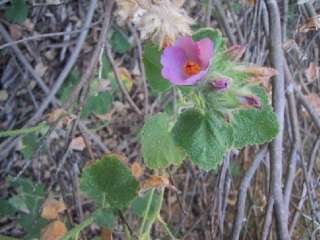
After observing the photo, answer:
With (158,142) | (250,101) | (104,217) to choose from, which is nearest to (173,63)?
(250,101)

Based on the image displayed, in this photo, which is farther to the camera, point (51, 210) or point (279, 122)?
point (51, 210)

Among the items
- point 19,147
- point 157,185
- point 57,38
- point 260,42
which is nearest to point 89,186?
point 157,185

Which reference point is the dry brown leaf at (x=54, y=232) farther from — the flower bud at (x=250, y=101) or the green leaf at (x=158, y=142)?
the flower bud at (x=250, y=101)

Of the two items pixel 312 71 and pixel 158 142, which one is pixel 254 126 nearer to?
pixel 158 142

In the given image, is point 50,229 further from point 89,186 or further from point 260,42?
point 260,42

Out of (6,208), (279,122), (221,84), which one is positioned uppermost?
(221,84)

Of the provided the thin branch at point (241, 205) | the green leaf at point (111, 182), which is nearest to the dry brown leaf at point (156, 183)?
the green leaf at point (111, 182)

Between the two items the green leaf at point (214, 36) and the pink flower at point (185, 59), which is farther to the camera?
the green leaf at point (214, 36)
